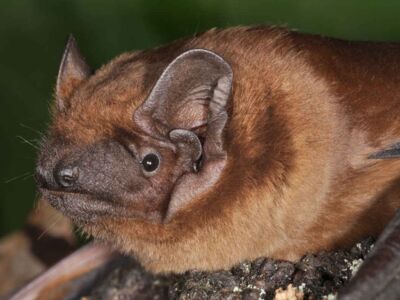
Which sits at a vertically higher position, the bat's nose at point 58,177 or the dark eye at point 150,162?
the bat's nose at point 58,177

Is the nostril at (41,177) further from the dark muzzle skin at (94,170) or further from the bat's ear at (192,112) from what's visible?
the bat's ear at (192,112)

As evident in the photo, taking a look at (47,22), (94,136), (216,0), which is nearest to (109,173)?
(94,136)

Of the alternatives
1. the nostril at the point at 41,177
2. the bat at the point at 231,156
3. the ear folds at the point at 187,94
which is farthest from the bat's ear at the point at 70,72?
the ear folds at the point at 187,94

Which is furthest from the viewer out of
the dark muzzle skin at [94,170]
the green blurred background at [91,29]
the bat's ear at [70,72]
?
the green blurred background at [91,29]

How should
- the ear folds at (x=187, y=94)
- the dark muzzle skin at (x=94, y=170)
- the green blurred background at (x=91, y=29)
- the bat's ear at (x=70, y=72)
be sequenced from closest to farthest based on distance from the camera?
the ear folds at (x=187, y=94) → the dark muzzle skin at (x=94, y=170) → the bat's ear at (x=70, y=72) → the green blurred background at (x=91, y=29)

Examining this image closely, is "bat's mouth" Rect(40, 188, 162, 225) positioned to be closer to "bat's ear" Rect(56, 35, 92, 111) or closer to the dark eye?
the dark eye

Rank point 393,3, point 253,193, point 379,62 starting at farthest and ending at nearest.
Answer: point 393,3 < point 379,62 < point 253,193

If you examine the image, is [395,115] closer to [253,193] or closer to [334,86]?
[334,86]

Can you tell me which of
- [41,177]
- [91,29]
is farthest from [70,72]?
[91,29]
